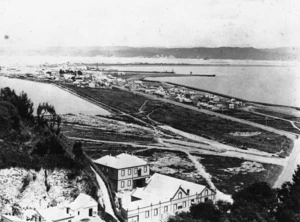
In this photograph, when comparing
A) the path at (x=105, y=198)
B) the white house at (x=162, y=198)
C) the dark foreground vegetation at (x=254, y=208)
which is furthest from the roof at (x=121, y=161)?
the dark foreground vegetation at (x=254, y=208)

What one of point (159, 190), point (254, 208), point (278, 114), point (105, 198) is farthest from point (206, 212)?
point (278, 114)

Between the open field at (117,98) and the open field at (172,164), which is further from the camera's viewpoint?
the open field at (117,98)

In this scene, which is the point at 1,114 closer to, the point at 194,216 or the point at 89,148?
the point at 89,148

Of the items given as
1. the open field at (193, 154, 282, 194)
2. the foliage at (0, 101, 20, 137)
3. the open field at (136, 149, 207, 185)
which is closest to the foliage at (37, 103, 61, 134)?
the foliage at (0, 101, 20, 137)

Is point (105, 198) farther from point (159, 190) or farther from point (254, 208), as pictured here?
point (254, 208)

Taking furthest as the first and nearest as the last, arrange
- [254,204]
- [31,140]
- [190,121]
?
[190,121]
[31,140]
[254,204]

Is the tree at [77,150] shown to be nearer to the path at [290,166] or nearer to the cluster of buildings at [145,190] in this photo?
the cluster of buildings at [145,190]

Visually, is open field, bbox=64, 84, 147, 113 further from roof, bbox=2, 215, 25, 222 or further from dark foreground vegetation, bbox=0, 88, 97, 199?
roof, bbox=2, 215, 25, 222
